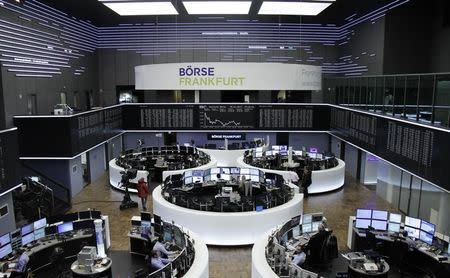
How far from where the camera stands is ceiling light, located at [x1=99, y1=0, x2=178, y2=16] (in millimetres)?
12453

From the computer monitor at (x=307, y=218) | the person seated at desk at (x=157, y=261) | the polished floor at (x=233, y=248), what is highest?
the computer monitor at (x=307, y=218)

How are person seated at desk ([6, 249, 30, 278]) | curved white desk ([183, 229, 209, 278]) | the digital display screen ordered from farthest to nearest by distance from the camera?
1. the digital display screen
2. person seated at desk ([6, 249, 30, 278])
3. curved white desk ([183, 229, 209, 278])

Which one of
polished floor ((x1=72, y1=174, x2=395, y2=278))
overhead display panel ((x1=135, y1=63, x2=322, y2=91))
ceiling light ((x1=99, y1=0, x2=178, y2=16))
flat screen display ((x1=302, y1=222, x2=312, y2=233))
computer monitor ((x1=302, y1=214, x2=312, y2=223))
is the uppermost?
ceiling light ((x1=99, y1=0, x2=178, y2=16))

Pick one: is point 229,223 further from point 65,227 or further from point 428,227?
point 428,227

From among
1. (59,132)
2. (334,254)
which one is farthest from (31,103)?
(334,254)

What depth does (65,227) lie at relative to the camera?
9.76 metres

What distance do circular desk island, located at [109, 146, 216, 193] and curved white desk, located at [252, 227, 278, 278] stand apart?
24.4ft

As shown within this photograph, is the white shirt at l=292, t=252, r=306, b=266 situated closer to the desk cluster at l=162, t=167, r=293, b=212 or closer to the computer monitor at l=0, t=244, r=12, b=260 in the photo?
the desk cluster at l=162, t=167, r=293, b=212

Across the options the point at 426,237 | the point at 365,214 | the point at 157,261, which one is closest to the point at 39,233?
the point at 157,261

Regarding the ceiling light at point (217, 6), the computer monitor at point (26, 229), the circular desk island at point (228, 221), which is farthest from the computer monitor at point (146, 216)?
the ceiling light at point (217, 6)

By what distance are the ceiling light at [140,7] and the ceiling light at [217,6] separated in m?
0.76

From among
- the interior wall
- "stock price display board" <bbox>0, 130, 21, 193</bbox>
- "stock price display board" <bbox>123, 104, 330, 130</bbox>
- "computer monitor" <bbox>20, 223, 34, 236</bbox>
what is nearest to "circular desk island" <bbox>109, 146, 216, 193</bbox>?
"stock price display board" <bbox>123, 104, 330, 130</bbox>

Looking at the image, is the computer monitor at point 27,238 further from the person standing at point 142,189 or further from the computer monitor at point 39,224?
the person standing at point 142,189

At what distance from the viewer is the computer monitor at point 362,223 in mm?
9812
